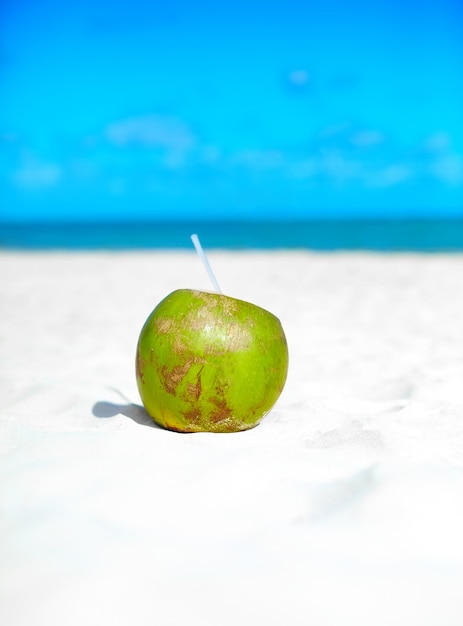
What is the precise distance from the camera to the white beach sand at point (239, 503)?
144 cm

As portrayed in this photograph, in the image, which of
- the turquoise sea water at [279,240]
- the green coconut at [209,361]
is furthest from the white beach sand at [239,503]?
the turquoise sea water at [279,240]

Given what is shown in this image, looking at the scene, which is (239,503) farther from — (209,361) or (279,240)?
(279,240)

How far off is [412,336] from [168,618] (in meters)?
3.78

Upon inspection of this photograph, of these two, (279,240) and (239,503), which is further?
(279,240)

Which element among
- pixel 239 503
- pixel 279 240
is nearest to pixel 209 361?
pixel 239 503

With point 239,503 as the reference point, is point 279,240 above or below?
below

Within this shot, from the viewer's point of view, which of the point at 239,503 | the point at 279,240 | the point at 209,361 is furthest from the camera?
the point at 279,240

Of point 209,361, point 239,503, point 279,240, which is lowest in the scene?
point 279,240

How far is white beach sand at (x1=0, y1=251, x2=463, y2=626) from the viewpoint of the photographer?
4.71ft

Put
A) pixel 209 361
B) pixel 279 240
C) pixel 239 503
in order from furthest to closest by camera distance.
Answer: pixel 279 240 < pixel 209 361 < pixel 239 503

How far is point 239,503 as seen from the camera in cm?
190

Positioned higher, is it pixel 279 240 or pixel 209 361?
pixel 209 361

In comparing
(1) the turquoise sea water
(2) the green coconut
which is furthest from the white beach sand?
(1) the turquoise sea water

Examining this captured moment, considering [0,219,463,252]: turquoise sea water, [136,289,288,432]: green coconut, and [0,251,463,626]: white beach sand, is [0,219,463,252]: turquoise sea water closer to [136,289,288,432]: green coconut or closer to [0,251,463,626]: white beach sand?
[0,251,463,626]: white beach sand
